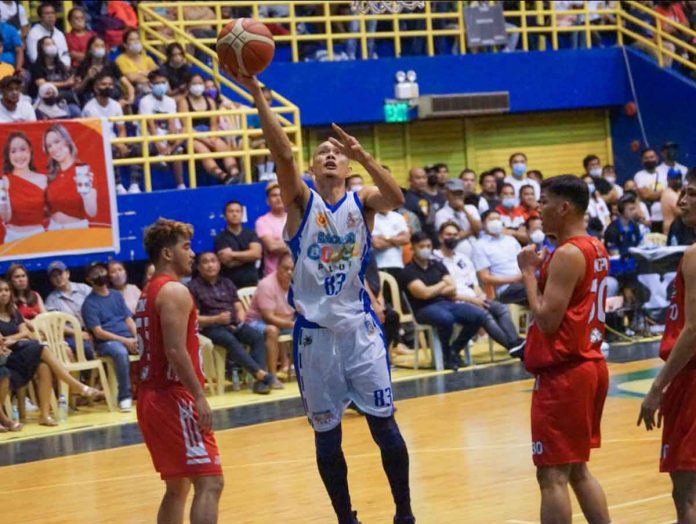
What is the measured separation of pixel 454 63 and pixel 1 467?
1212 cm

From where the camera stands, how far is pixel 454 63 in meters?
21.2

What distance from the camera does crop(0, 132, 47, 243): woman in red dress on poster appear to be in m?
14.2

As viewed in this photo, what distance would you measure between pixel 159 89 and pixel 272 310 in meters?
3.48

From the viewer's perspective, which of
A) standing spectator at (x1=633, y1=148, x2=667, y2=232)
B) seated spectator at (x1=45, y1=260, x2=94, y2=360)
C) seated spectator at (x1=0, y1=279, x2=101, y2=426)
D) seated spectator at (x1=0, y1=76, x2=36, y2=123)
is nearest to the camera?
seated spectator at (x1=0, y1=279, x2=101, y2=426)

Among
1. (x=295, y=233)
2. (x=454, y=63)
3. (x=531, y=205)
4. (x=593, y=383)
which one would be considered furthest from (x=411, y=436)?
(x=454, y=63)

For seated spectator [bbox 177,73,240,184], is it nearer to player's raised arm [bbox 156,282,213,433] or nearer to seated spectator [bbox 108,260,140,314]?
seated spectator [bbox 108,260,140,314]

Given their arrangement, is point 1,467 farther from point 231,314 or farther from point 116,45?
point 116,45

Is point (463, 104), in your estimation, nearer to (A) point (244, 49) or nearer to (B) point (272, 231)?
(B) point (272, 231)

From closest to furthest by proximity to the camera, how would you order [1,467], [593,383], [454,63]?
[593,383]
[1,467]
[454,63]

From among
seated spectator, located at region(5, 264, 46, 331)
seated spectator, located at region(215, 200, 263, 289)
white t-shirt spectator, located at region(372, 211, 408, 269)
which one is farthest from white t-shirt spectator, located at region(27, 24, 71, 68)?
white t-shirt spectator, located at region(372, 211, 408, 269)

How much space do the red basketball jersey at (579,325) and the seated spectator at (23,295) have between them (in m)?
8.05

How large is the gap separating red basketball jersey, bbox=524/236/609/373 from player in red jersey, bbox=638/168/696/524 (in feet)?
1.17

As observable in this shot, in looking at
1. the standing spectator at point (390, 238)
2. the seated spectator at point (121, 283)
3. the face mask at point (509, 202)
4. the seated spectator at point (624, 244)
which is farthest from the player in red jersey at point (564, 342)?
the face mask at point (509, 202)

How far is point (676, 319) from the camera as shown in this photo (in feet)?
20.7
